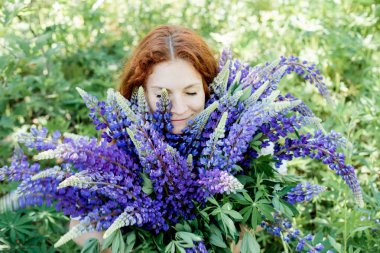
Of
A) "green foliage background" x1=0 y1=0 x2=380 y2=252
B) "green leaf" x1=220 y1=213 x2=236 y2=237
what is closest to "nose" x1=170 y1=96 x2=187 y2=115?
"green leaf" x1=220 y1=213 x2=236 y2=237

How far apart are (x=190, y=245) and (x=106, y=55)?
215cm

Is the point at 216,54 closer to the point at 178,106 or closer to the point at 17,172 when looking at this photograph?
the point at 178,106

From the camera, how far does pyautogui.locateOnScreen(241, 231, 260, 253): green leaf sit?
4.77 ft

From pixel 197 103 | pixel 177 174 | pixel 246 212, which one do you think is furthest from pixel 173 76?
pixel 246 212

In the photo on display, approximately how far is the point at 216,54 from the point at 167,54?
3.26 ft

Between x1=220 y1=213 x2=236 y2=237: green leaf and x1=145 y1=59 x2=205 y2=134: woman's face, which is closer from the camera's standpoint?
x1=220 y1=213 x2=236 y2=237: green leaf

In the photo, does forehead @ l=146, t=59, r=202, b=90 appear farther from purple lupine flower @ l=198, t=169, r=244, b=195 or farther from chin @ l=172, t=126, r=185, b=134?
purple lupine flower @ l=198, t=169, r=244, b=195

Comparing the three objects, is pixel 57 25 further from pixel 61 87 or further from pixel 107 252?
pixel 107 252

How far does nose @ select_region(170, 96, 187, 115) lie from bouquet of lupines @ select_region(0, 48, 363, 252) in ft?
0.24

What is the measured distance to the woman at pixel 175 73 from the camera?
1609 mm

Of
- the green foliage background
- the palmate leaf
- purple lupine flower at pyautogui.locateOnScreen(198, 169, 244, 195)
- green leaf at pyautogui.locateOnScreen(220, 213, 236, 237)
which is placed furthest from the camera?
the green foliage background

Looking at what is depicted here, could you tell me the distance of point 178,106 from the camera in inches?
62.6

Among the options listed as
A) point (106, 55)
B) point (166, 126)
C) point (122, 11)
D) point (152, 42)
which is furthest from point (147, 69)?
point (122, 11)

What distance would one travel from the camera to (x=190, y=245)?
52.7 inches
